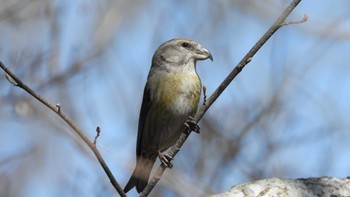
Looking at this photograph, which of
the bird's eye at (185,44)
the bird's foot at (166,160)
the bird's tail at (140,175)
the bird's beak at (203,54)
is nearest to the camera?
the bird's foot at (166,160)

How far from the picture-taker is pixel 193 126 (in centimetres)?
534

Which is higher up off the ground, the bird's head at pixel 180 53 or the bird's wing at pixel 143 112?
the bird's head at pixel 180 53

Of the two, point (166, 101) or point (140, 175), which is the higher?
point (166, 101)

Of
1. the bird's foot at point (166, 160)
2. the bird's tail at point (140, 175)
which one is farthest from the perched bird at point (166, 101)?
the bird's foot at point (166, 160)

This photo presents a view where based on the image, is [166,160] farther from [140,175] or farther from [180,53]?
[180,53]

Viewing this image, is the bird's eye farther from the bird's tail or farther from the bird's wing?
the bird's tail

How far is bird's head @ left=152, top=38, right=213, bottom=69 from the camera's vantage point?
6336mm

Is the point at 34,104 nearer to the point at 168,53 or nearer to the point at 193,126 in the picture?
the point at 168,53

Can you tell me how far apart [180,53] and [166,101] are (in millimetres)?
632

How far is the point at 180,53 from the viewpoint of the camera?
21.1 feet

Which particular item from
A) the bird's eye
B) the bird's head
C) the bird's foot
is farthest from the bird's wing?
the bird's foot

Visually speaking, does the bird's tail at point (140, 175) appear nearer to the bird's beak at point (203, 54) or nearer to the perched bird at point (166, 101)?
the perched bird at point (166, 101)

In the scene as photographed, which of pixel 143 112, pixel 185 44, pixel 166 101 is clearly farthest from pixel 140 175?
pixel 185 44

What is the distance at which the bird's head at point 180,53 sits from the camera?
634 cm
